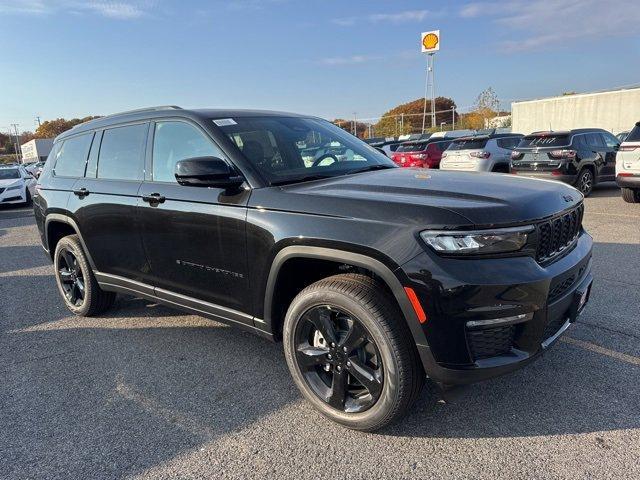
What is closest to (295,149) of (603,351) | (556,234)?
(556,234)

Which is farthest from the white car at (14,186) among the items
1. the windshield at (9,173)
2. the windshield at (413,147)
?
the windshield at (413,147)

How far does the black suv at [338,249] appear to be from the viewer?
2320 mm

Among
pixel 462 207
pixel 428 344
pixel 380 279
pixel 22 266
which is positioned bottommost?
pixel 22 266

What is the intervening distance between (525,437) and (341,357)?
105 cm

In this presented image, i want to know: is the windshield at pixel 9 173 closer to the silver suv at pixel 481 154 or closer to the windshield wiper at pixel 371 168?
the silver suv at pixel 481 154

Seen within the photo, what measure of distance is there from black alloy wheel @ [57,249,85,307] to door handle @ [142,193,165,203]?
147cm

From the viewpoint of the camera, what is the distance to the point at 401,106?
3054 inches

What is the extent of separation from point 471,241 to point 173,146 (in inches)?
90.0

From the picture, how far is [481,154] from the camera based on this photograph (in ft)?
45.4

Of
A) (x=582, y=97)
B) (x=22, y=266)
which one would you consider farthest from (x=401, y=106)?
(x=22, y=266)

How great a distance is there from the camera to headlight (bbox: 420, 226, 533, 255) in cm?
229

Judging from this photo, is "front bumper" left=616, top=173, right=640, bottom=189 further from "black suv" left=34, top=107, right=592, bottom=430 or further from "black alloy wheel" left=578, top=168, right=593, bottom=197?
"black suv" left=34, top=107, right=592, bottom=430

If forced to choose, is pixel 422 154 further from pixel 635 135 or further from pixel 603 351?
pixel 603 351

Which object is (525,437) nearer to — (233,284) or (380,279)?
(380,279)
